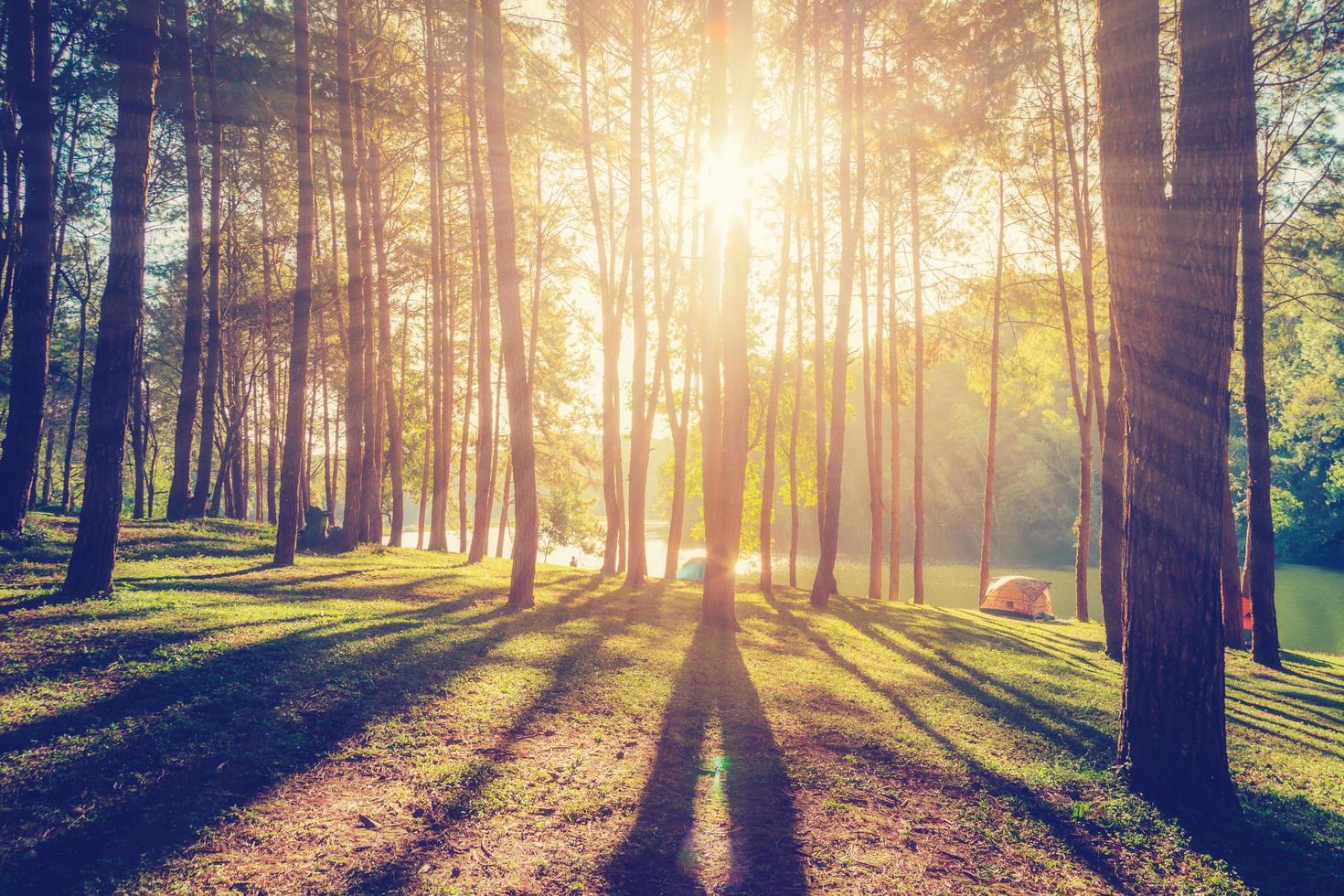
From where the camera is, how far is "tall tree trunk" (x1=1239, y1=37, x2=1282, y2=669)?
1122 cm

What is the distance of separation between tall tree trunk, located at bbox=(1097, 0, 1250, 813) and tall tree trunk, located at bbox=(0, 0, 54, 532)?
13495mm

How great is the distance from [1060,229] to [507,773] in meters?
18.1

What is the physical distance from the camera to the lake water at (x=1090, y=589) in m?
22.9

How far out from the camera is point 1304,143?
13.1 m

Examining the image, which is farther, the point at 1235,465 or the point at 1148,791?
the point at 1235,465

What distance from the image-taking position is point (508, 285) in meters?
9.06

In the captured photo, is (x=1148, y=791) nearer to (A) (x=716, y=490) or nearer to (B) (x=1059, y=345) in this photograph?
(A) (x=716, y=490)

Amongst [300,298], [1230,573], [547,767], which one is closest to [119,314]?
[300,298]

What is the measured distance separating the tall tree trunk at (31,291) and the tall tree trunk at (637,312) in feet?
32.2

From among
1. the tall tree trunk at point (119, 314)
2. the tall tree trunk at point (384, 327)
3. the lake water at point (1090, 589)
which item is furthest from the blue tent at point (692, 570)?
the tall tree trunk at point (119, 314)

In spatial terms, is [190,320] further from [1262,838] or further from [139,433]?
[1262,838]

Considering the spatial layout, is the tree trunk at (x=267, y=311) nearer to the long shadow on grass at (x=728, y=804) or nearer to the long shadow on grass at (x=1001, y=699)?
the long shadow on grass at (x=728, y=804)

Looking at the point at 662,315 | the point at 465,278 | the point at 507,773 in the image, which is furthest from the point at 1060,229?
the point at 465,278

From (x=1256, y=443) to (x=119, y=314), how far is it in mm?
18406
